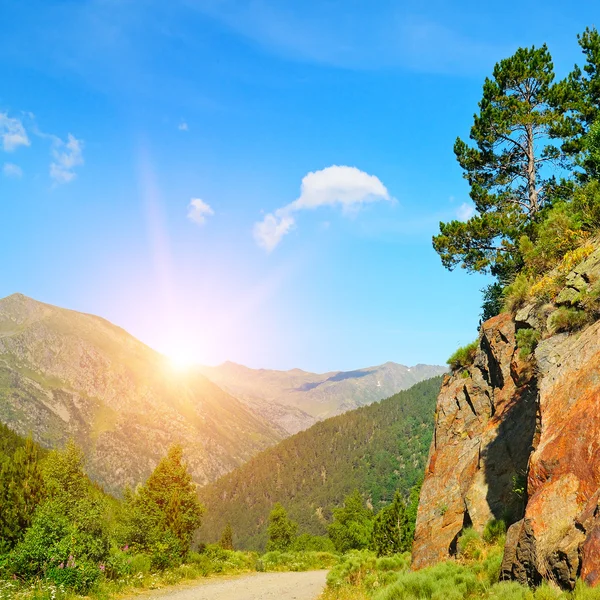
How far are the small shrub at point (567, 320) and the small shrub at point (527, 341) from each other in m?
1.72

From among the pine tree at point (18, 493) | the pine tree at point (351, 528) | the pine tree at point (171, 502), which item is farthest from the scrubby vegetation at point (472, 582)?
the pine tree at point (351, 528)

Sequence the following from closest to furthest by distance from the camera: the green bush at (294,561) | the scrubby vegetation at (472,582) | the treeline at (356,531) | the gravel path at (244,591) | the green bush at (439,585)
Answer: the scrubby vegetation at (472,582) → the green bush at (439,585) → the gravel path at (244,591) → the green bush at (294,561) → the treeline at (356,531)

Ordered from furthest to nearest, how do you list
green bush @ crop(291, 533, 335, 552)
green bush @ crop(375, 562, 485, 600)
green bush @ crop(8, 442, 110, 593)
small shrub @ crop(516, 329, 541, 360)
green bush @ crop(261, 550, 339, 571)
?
green bush @ crop(291, 533, 335, 552), green bush @ crop(261, 550, 339, 571), green bush @ crop(8, 442, 110, 593), small shrub @ crop(516, 329, 541, 360), green bush @ crop(375, 562, 485, 600)

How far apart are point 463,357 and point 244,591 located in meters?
13.6

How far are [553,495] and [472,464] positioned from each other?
6.64m

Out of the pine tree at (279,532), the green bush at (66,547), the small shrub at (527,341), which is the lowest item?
the pine tree at (279,532)

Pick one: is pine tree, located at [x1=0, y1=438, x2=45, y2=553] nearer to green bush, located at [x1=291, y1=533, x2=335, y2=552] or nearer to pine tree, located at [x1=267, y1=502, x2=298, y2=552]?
pine tree, located at [x1=267, y1=502, x2=298, y2=552]

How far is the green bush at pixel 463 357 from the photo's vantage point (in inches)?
759

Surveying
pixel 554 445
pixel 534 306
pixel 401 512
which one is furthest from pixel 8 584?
pixel 401 512

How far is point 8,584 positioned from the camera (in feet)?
42.9

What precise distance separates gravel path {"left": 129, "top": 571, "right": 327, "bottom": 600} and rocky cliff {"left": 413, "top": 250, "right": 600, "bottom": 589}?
684 centimetres

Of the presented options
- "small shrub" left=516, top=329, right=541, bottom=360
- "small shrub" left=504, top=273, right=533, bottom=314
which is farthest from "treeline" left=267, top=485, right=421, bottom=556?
"small shrub" left=516, top=329, right=541, bottom=360

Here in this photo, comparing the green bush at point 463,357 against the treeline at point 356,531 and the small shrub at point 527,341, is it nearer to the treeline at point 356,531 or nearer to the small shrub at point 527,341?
the small shrub at point 527,341

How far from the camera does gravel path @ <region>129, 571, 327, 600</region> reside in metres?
16.3
